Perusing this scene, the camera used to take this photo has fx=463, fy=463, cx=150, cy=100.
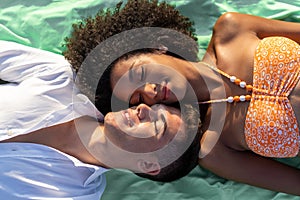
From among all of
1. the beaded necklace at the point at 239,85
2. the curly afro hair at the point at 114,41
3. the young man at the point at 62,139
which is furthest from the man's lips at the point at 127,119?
the beaded necklace at the point at 239,85

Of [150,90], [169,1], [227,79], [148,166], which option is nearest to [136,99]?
[150,90]

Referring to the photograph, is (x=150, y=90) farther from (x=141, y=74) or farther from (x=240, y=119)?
(x=240, y=119)

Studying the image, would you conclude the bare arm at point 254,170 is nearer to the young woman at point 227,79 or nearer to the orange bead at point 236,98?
the young woman at point 227,79

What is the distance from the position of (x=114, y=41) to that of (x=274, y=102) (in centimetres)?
48

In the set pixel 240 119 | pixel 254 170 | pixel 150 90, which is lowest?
pixel 254 170

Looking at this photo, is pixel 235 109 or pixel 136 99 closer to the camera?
pixel 136 99

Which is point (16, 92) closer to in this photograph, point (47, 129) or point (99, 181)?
point (47, 129)

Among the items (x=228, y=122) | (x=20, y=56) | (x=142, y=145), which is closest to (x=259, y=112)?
(x=228, y=122)

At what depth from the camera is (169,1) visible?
64.5 inches

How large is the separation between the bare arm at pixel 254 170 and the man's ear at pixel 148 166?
0.19m

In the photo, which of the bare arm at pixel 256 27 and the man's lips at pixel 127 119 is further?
the bare arm at pixel 256 27

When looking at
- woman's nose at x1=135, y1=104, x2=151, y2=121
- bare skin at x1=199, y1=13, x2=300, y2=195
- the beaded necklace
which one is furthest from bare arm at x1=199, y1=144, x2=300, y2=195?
woman's nose at x1=135, y1=104, x2=151, y2=121

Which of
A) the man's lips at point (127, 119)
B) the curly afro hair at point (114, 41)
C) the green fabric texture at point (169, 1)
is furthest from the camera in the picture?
the green fabric texture at point (169, 1)

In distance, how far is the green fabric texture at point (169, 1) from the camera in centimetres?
150
